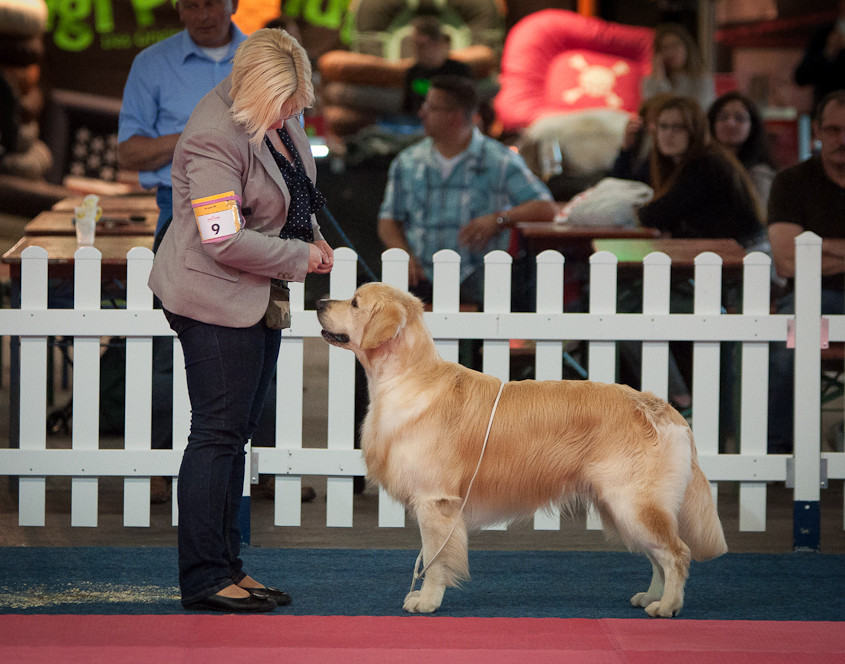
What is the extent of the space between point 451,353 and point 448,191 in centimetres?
205

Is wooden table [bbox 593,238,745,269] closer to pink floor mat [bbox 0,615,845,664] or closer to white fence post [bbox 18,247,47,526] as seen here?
pink floor mat [bbox 0,615,845,664]

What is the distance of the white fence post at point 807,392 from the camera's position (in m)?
3.81

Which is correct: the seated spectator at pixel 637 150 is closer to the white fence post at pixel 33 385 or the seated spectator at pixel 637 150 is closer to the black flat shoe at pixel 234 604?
the white fence post at pixel 33 385

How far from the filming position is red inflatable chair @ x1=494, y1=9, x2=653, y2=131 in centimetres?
1176

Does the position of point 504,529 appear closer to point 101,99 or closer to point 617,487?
point 617,487

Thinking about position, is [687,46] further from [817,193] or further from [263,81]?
[263,81]

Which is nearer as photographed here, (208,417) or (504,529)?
(208,417)

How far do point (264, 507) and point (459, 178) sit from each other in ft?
7.37

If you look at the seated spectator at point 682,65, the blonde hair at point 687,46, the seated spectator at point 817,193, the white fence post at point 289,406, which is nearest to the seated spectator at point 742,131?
the seated spectator at point 817,193

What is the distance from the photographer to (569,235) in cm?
531

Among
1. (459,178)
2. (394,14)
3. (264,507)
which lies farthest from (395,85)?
(264,507)

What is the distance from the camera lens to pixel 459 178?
573 centimetres

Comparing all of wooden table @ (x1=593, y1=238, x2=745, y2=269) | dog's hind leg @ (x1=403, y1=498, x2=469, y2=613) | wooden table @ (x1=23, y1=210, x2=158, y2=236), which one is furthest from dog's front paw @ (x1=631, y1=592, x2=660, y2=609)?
wooden table @ (x1=23, y1=210, x2=158, y2=236)

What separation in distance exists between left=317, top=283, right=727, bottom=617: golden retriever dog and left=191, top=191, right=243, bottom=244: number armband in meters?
0.44
